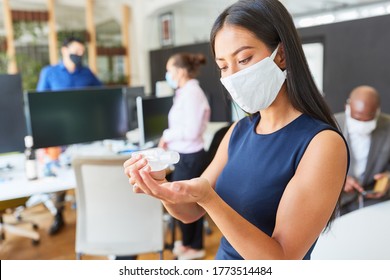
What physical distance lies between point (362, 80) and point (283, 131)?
2644 mm

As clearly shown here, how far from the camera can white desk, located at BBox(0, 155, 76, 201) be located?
4.86 ft

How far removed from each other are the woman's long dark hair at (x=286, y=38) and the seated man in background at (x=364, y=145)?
0.96m

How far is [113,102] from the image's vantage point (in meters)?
2.17

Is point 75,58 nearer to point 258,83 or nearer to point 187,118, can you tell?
point 187,118

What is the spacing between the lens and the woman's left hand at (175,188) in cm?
53

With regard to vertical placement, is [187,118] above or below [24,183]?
above

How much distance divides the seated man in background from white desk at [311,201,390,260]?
54 centimetres

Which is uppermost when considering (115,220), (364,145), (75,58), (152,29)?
(152,29)

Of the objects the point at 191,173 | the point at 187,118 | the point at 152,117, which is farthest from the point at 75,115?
the point at 191,173

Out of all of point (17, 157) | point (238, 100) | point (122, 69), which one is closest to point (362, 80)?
point (238, 100)

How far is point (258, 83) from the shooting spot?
2.40 ft

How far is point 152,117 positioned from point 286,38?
5.24ft

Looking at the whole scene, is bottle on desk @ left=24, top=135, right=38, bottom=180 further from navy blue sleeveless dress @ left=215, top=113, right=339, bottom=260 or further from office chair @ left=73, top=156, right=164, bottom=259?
navy blue sleeveless dress @ left=215, top=113, right=339, bottom=260

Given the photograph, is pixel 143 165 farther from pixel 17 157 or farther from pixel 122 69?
pixel 122 69
